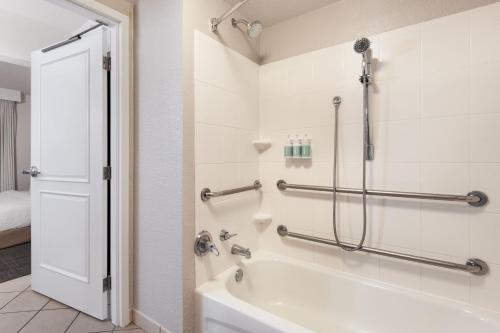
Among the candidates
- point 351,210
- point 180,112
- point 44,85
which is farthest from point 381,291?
point 44,85

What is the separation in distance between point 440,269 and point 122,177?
181 cm

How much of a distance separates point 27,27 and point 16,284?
8.65 feet

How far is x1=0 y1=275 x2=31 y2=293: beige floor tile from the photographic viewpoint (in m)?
1.95

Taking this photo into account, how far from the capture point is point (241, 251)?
1549 mm

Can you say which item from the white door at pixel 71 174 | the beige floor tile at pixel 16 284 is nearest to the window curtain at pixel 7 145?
the beige floor tile at pixel 16 284

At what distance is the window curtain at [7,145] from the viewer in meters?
4.40

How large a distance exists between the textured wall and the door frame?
0.96m

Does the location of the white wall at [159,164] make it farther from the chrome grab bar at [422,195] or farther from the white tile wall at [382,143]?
the chrome grab bar at [422,195]

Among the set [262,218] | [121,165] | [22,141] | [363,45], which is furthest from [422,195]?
[22,141]

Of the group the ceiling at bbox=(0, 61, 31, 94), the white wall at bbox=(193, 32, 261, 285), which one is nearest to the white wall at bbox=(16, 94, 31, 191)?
the ceiling at bbox=(0, 61, 31, 94)

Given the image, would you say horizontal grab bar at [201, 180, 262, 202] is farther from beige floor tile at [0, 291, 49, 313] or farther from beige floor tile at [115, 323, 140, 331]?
beige floor tile at [0, 291, 49, 313]

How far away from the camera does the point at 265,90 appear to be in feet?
6.04

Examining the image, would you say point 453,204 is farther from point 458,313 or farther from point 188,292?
point 188,292

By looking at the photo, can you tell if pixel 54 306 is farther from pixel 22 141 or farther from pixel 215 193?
pixel 22 141
